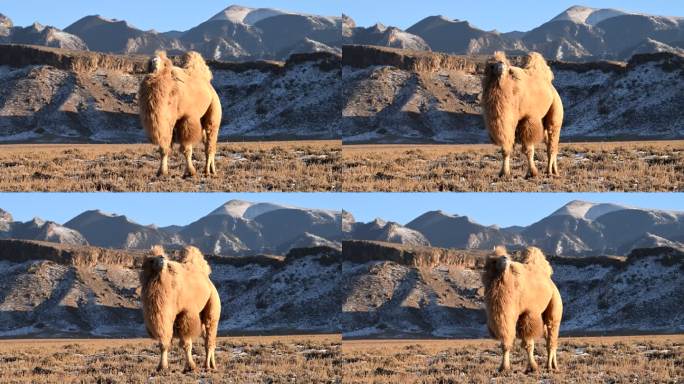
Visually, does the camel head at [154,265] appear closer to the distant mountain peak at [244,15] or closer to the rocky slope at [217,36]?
the rocky slope at [217,36]

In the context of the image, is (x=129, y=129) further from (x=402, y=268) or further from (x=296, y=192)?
(x=296, y=192)

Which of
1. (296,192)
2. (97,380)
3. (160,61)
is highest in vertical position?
(160,61)

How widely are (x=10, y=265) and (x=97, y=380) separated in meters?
45.2

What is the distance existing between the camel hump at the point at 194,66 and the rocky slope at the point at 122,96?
45.0 meters

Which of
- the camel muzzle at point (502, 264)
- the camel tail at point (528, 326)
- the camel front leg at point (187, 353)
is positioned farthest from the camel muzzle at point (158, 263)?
the camel tail at point (528, 326)

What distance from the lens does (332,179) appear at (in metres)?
31.5

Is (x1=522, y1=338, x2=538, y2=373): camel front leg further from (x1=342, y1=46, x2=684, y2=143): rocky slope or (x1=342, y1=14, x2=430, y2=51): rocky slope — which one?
(x1=342, y1=14, x2=430, y2=51): rocky slope

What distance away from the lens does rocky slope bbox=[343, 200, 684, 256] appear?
8131cm

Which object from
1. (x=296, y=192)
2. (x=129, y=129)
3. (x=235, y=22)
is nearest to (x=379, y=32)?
(x=235, y=22)

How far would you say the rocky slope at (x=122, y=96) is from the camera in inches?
3155

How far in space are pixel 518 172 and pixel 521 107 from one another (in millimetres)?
3421

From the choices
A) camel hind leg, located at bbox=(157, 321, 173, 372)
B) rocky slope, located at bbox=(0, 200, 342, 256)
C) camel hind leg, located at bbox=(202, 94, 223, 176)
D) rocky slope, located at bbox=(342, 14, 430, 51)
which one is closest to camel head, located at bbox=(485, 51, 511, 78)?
A: camel hind leg, located at bbox=(202, 94, 223, 176)

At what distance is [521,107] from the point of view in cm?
2402

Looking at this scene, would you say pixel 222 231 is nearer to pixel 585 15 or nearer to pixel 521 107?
pixel 521 107
